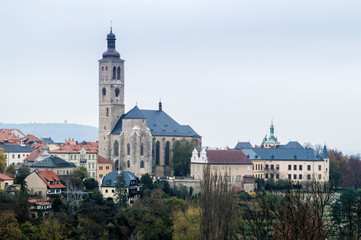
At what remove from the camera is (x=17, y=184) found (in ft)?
256

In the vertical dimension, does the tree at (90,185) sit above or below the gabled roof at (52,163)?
below

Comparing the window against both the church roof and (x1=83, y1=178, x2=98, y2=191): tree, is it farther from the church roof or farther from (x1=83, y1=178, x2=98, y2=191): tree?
(x1=83, y1=178, x2=98, y2=191): tree

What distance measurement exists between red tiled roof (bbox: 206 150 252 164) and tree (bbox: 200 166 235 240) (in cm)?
3887

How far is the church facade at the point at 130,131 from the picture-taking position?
97188 millimetres

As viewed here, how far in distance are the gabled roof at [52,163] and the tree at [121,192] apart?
480 inches

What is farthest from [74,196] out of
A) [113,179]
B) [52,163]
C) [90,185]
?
[52,163]

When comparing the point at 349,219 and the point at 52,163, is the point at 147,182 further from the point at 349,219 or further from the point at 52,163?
the point at 349,219

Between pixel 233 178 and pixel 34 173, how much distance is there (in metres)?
25.6

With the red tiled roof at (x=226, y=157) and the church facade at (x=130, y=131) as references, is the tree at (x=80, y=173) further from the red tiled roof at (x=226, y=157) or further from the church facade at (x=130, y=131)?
the red tiled roof at (x=226, y=157)

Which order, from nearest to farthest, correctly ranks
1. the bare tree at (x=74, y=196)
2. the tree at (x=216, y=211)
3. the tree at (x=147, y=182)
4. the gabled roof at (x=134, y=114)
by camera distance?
the tree at (x=216, y=211) → the bare tree at (x=74, y=196) → the tree at (x=147, y=182) → the gabled roof at (x=134, y=114)

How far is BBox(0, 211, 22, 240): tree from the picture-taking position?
174 feet

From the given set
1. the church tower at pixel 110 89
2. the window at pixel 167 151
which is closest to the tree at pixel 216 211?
the window at pixel 167 151

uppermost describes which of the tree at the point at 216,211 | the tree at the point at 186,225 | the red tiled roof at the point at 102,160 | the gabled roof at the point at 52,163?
the red tiled roof at the point at 102,160

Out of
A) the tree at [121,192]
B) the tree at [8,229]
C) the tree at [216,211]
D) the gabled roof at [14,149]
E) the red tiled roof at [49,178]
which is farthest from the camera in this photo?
the gabled roof at [14,149]
